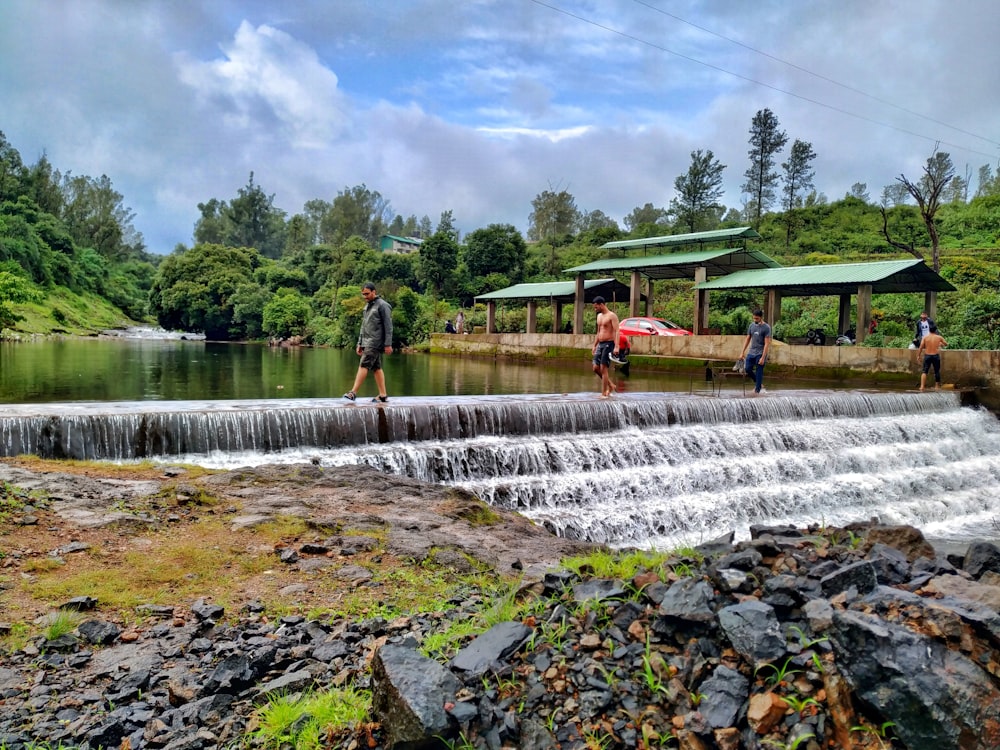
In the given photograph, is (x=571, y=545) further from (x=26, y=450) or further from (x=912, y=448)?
(x=912, y=448)

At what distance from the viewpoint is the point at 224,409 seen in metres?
9.24

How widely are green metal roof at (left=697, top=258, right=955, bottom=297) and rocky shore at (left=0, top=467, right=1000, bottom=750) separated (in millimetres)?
21088

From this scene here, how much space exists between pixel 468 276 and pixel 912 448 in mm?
43138

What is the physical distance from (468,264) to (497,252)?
2.85m

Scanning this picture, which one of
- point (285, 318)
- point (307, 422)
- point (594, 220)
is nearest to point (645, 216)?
point (594, 220)

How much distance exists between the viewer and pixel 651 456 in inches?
406

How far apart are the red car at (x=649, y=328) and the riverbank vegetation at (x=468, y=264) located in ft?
14.6

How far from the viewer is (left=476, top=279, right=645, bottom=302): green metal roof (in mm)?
33781

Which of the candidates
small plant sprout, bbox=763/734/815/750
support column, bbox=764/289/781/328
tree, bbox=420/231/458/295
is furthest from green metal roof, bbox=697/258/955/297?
tree, bbox=420/231/458/295

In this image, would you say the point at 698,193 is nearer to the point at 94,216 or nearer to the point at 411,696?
the point at 411,696

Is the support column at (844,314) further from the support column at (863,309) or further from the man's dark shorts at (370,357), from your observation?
the man's dark shorts at (370,357)

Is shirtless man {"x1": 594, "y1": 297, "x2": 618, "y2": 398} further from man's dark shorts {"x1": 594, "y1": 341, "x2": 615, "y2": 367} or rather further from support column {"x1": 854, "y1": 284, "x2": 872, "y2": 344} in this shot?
support column {"x1": 854, "y1": 284, "x2": 872, "y2": 344}

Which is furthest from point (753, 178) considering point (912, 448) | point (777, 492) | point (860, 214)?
point (777, 492)

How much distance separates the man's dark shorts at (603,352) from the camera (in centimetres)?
1169
